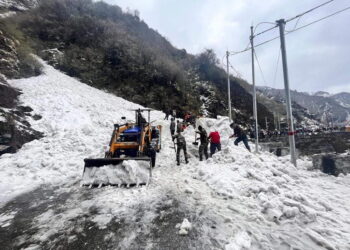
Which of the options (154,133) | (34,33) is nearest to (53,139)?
(154,133)

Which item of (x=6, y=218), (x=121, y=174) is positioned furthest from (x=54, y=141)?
(x=6, y=218)

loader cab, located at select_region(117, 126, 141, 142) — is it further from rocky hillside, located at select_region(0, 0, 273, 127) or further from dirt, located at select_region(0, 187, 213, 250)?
rocky hillside, located at select_region(0, 0, 273, 127)

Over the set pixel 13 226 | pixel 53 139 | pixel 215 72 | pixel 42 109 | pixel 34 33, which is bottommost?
pixel 13 226

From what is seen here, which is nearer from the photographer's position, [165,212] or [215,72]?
[165,212]

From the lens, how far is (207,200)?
4.92 metres

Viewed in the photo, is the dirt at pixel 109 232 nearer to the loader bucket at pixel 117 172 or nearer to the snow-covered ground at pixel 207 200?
the snow-covered ground at pixel 207 200

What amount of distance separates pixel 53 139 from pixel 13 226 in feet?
22.2

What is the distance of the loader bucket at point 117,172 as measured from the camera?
19.5ft

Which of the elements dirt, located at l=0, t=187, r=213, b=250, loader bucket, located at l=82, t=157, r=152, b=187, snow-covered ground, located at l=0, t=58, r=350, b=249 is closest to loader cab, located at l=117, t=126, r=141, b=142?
snow-covered ground, located at l=0, t=58, r=350, b=249

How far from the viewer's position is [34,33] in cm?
2745

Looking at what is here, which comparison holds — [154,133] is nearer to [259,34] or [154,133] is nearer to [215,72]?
[259,34]

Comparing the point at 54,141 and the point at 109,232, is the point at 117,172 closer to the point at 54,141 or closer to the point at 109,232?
the point at 109,232

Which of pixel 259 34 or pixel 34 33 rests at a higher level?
pixel 34 33

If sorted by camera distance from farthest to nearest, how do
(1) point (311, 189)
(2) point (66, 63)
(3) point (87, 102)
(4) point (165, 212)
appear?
(2) point (66, 63) < (3) point (87, 102) < (1) point (311, 189) < (4) point (165, 212)
